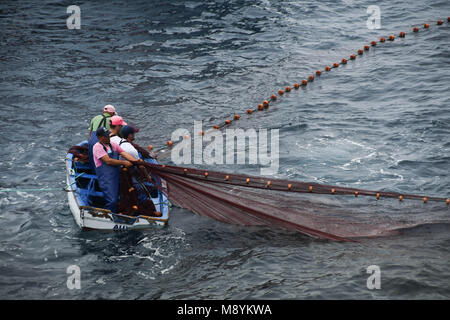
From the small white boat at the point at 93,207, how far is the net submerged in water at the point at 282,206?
76cm

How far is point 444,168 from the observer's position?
40.4 ft

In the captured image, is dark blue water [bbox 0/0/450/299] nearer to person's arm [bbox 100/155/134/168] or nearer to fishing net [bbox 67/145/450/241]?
fishing net [bbox 67/145/450/241]

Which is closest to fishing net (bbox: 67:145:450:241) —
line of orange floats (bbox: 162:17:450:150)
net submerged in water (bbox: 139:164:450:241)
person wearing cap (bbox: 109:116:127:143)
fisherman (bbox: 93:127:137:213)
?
net submerged in water (bbox: 139:164:450:241)

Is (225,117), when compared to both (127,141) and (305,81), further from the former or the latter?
(127,141)

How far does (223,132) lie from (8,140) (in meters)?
6.35

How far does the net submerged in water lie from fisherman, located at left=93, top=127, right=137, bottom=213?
2.22ft

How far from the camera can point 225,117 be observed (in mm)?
15617

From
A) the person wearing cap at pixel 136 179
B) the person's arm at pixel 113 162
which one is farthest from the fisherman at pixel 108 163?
the person wearing cap at pixel 136 179

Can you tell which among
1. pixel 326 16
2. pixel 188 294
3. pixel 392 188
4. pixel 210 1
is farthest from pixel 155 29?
pixel 188 294

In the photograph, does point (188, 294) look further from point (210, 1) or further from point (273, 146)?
point (210, 1)

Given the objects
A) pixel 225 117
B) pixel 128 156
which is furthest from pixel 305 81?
pixel 128 156

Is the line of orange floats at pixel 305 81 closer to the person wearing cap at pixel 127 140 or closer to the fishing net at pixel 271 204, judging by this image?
the person wearing cap at pixel 127 140

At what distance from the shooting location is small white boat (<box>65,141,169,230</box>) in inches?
380
